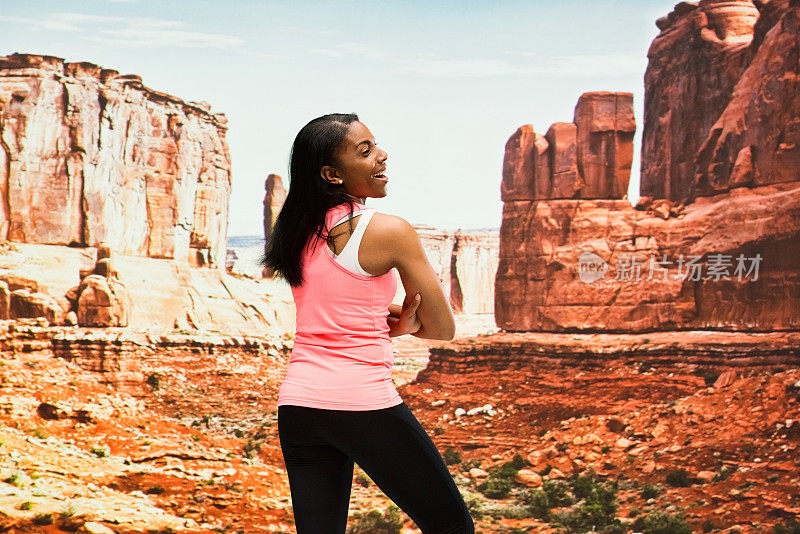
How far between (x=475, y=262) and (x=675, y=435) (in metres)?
10.8

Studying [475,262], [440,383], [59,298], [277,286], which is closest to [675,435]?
[440,383]

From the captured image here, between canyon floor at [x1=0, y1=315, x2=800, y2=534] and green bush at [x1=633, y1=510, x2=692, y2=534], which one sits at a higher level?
canyon floor at [x1=0, y1=315, x2=800, y2=534]

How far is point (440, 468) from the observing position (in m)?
1.67

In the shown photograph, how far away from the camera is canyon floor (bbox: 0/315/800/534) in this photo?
9.56 metres

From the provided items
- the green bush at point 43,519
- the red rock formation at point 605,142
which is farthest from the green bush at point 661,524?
the red rock formation at point 605,142

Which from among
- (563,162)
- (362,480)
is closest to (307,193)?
(362,480)

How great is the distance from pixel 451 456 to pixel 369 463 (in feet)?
37.4

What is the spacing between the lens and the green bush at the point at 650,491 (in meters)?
10.7

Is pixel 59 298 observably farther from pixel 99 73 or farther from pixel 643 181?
pixel 643 181

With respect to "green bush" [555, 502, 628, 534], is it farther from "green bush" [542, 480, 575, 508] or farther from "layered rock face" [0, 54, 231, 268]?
"layered rock face" [0, 54, 231, 268]

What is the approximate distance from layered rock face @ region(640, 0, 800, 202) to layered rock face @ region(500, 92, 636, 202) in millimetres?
678

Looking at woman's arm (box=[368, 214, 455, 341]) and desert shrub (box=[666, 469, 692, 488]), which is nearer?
woman's arm (box=[368, 214, 455, 341])

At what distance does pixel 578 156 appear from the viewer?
17.6 m

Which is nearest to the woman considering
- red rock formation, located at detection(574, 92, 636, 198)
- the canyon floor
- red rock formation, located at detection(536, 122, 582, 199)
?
the canyon floor
